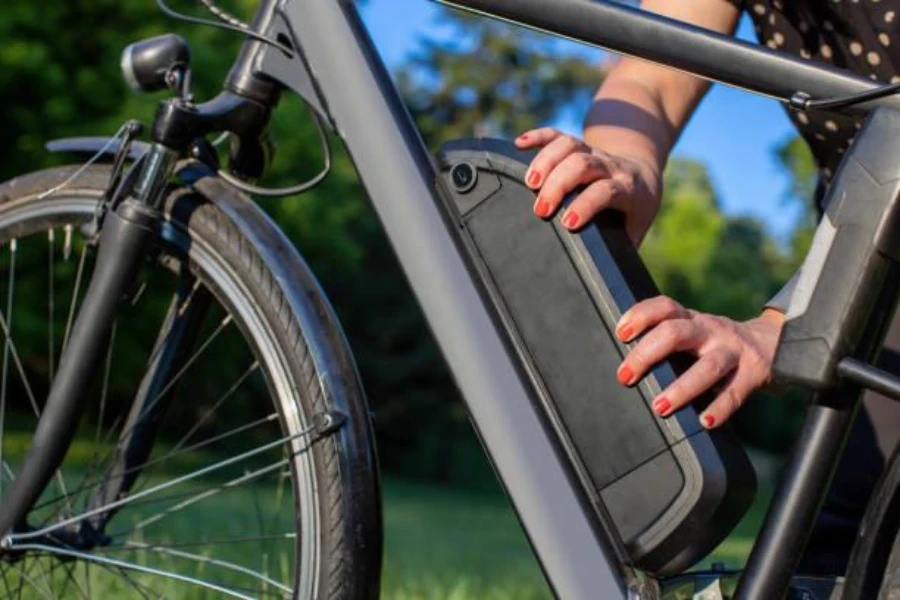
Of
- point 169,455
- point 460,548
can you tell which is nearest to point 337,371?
point 169,455

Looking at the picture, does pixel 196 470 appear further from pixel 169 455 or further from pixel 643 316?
pixel 643 316

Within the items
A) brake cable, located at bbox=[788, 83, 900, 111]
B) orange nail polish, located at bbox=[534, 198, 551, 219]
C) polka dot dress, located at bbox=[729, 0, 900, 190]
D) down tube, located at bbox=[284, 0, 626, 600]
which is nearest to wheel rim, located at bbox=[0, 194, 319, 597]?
down tube, located at bbox=[284, 0, 626, 600]

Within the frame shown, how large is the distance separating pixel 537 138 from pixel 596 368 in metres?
0.30

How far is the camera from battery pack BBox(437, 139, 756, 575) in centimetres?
167

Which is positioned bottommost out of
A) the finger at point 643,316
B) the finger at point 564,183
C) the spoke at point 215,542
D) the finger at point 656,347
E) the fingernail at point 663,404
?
the fingernail at point 663,404

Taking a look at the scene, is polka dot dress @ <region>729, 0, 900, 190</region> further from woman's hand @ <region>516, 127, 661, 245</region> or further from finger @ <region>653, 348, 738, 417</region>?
finger @ <region>653, 348, 738, 417</region>

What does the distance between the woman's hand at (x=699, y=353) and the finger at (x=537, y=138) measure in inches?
9.6

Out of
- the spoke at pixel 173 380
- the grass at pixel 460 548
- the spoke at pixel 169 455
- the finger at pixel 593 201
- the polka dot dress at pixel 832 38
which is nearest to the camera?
the finger at pixel 593 201

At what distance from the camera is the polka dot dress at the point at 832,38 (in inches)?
79.4

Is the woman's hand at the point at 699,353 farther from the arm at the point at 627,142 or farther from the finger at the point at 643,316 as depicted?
the arm at the point at 627,142

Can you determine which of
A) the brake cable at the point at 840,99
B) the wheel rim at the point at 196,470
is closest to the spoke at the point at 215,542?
the wheel rim at the point at 196,470

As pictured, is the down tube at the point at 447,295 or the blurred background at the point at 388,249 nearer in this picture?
the down tube at the point at 447,295

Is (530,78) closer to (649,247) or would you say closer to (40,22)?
(649,247)

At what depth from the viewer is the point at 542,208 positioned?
176 cm
